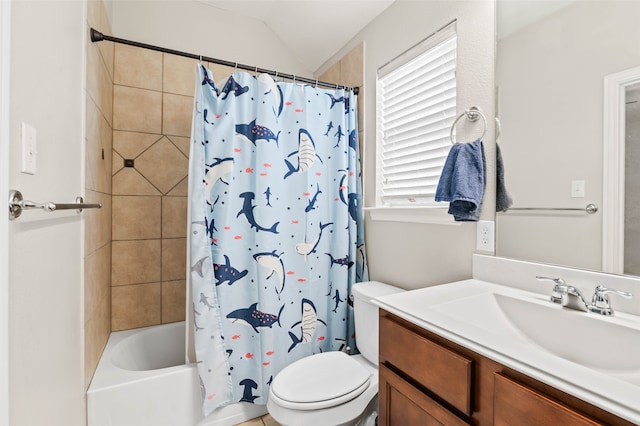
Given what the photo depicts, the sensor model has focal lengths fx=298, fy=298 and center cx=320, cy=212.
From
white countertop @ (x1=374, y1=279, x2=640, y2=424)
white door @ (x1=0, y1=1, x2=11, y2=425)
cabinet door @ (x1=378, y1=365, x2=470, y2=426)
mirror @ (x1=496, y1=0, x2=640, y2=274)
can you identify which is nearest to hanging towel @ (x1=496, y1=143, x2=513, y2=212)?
mirror @ (x1=496, y1=0, x2=640, y2=274)

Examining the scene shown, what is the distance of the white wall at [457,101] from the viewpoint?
4.07 ft

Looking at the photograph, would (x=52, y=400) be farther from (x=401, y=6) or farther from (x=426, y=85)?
(x=401, y=6)

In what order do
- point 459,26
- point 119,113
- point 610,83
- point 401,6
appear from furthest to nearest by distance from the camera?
point 119,113 < point 401,6 < point 459,26 < point 610,83

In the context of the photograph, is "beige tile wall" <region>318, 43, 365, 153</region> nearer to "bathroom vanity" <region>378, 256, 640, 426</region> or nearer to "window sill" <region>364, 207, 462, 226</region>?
"window sill" <region>364, 207, 462, 226</region>

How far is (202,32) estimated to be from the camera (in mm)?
2240

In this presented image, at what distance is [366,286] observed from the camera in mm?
1687

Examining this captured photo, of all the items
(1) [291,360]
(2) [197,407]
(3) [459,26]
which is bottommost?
(2) [197,407]

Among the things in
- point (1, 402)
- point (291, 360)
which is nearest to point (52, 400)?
point (1, 402)

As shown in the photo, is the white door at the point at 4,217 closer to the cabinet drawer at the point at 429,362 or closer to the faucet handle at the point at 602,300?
the cabinet drawer at the point at 429,362

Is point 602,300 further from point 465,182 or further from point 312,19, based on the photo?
point 312,19

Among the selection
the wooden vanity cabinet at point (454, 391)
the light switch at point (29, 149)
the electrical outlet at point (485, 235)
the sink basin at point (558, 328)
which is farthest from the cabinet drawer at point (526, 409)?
the light switch at point (29, 149)

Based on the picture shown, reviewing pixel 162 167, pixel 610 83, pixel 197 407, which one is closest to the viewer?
pixel 610 83

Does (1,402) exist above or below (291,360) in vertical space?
above

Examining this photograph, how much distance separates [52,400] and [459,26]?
2.06 metres
